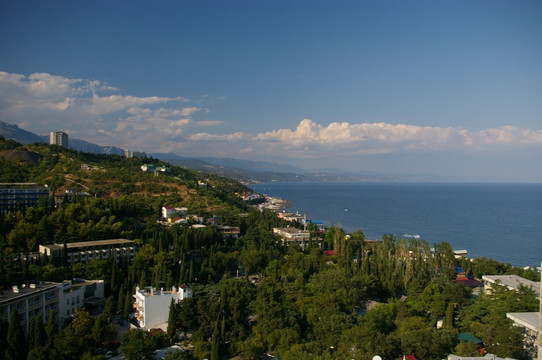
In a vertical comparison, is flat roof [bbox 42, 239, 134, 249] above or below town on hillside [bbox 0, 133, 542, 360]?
above

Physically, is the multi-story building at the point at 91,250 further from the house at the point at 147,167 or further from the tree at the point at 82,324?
the house at the point at 147,167

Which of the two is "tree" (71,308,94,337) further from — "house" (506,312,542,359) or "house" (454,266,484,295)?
"house" (454,266,484,295)

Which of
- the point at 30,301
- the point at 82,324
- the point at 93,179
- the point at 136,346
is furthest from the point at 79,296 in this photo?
the point at 93,179

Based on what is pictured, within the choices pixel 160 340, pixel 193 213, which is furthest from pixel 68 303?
pixel 193 213

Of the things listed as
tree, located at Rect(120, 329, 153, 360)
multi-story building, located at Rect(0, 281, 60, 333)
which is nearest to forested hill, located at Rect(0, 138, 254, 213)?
multi-story building, located at Rect(0, 281, 60, 333)

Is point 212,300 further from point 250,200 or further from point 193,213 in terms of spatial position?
point 250,200

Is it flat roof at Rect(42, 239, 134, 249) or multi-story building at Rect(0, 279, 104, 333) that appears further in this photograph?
flat roof at Rect(42, 239, 134, 249)
